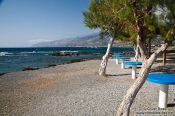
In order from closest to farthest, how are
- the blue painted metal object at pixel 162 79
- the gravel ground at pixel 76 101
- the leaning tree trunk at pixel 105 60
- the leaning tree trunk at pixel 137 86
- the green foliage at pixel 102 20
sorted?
1. the leaning tree trunk at pixel 137 86
2. the blue painted metal object at pixel 162 79
3. the gravel ground at pixel 76 101
4. the green foliage at pixel 102 20
5. the leaning tree trunk at pixel 105 60

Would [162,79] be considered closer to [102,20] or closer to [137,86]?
[137,86]

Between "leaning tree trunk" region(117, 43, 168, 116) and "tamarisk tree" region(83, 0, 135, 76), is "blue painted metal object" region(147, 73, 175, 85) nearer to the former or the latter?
"leaning tree trunk" region(117, 43, 168, 116)

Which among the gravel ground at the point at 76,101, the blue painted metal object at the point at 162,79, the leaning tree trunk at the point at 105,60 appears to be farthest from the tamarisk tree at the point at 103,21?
the blue painted metal object at the point at 162,79

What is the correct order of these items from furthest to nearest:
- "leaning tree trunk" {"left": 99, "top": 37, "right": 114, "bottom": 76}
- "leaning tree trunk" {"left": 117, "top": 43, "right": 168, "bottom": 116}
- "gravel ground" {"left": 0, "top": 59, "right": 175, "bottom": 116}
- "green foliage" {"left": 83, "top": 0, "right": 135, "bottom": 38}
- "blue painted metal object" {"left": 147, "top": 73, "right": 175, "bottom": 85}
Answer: "leaning tree trunk" {"left": 99, "top": 37, "right": 114, "bottom": 76}, "green foliage" {"left": 83, "top": 0, "right": 135, "bottom": 38}, "gravel ground" {"left": 0, "top": 59, "right": 175, "bottom": 116}, "blue painted metal object" {"left": 147, "top": 73, "right": 175, "bottom": 85}, "leaning tree trunk" {"left": 117, "top": 43, "right": 168, "bottom": 116}

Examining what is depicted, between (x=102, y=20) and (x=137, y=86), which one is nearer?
(x=137, y=86)

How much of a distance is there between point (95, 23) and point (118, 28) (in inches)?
78.2

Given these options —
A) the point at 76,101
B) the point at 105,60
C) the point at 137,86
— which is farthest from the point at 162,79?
the point at 105,60

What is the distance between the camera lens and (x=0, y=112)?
1025cm

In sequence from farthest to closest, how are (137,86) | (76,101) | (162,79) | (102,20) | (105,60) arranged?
(105,60) → (102,20) → (76,101) → (162,79) → (137,86)

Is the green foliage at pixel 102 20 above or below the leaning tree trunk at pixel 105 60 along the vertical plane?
above

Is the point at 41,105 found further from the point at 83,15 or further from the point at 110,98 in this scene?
the point at 83,15

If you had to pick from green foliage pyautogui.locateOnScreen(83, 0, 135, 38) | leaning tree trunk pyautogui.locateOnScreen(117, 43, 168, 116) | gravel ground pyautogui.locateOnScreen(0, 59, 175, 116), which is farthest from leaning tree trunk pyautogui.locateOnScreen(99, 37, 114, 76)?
leaning tree trunk pyautogui.locateOnScreen(117, 43, 168, 116)

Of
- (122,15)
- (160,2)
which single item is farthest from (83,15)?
(160,2)

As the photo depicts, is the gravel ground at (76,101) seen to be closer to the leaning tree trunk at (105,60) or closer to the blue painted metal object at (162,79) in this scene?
the blue painted metal object at (162,79)
